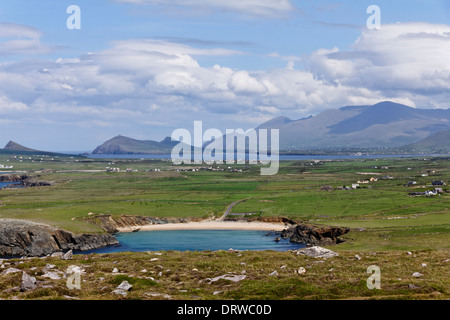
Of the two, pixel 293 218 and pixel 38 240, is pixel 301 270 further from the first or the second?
pixel 293 218

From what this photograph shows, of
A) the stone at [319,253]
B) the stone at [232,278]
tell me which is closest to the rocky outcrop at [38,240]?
the stone at [319,253]

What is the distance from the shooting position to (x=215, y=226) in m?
114

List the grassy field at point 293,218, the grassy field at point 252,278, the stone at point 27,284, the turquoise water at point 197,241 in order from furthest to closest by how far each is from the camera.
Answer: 1. the turquoise water at point 197,241
2. the grassy field at point 293,218
3. the stone at point 27,284
4. the grassy field at point 252,278

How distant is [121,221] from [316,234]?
4833 cm

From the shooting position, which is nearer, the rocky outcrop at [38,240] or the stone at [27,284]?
the stone at [27,284]

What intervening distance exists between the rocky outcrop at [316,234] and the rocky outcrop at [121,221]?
35.5 meters

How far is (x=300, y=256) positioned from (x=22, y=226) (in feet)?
202

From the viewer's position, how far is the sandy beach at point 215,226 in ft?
367

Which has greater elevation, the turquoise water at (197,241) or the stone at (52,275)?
the stone at (52,275)

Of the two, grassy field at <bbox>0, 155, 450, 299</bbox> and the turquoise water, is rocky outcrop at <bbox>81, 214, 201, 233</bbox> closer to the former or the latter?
grassy field at <bbox>0, 155, 450, 299</bbox>

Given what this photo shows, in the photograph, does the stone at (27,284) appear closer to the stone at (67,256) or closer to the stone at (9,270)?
the stone at (9,270)

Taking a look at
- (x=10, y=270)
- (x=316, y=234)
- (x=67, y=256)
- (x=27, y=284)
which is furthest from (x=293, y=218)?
(x=27, y=284)
